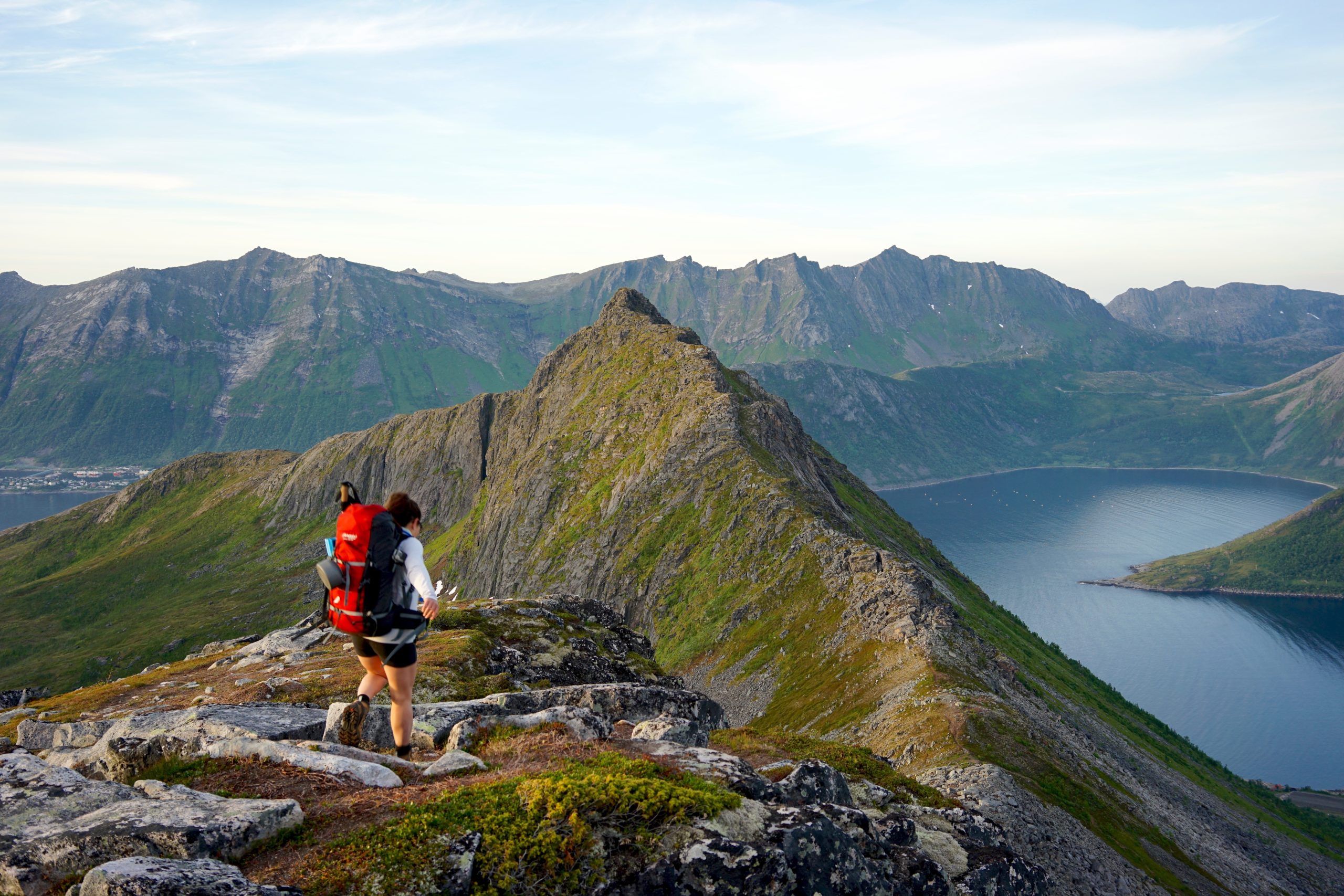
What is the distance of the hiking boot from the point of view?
1941 centimetres

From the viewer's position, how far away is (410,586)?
1616 centimetres

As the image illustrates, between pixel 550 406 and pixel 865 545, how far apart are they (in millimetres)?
112287

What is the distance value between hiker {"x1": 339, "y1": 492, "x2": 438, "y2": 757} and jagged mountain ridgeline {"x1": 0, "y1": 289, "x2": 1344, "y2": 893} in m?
14.3

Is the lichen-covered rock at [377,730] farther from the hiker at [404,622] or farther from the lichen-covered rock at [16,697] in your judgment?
the lichen-covered rock at [16,697]

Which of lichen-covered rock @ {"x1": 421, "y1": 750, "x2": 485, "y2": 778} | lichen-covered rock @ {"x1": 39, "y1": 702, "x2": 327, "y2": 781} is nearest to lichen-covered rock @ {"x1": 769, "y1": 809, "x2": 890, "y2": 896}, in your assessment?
lichen-covered rock @ {"x1": 421, "y1": 750, "x2": 485, "y2": 778}

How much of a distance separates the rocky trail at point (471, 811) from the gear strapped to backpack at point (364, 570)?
10.9ft

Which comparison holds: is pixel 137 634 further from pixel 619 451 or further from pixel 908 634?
pixel 908 634

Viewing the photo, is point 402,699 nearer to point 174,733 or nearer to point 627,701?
point 174,733

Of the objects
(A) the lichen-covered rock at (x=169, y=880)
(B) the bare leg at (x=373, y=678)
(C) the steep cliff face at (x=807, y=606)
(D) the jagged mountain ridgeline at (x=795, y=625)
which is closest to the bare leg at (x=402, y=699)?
(B) the bare leg at (x=373, y=678)

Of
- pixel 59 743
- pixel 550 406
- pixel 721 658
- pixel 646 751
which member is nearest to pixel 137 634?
pixel 550 406

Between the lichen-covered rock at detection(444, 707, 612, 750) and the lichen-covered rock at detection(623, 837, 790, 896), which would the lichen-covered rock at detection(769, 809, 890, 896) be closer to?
the lichen-covered rock at detection(623, 837, 790, 896)

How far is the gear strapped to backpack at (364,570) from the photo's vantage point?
50.3 ft

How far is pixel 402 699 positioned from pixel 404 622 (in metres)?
2.74

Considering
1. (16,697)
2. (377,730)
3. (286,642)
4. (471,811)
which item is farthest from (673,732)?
(16,697)
